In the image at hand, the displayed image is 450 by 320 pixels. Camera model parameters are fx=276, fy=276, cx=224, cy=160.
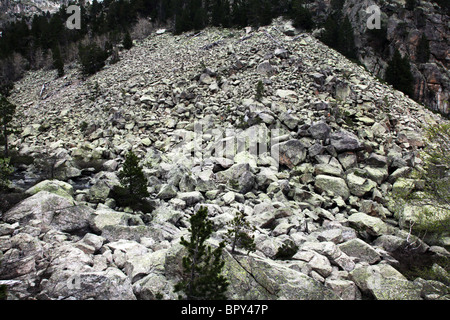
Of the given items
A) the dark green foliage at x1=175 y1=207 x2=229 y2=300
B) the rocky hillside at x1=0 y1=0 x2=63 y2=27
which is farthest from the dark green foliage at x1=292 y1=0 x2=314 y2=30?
the rocky hillside at x1=0 y1=0 x2=63 y2=27

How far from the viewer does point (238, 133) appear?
26.3 metres

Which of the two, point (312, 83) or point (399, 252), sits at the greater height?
point (312, 83)

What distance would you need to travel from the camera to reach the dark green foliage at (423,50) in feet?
174

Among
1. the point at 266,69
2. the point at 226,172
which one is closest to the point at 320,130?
the point at 226,172

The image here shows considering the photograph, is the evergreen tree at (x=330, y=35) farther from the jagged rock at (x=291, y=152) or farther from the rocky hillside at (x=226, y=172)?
the jagged rock at (x=291, y=152)

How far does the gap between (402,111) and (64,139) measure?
126 ft

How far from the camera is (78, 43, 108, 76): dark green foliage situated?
48.2 metres

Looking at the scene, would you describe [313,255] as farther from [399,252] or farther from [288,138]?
Result: [288,138]

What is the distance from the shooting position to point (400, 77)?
41.5 metres

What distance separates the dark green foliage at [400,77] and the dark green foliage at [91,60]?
48.8 meters

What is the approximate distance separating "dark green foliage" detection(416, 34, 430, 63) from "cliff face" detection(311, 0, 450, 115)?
20.7 inches

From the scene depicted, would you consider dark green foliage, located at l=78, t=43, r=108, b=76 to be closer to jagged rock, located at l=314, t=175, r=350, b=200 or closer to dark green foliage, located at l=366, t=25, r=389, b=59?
jagged rock, located at l=314, t=175, r=350, b=200

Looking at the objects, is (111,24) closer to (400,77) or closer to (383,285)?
(400,77)
